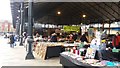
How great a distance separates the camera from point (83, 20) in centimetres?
3938

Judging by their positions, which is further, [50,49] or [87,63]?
[50,49]

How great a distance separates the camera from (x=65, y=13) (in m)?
42.3

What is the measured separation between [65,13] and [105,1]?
15.9m

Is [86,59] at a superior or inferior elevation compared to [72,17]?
inferior

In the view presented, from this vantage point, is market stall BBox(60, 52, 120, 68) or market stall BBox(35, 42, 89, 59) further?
market stall BBox(35, 42, 89, 59)

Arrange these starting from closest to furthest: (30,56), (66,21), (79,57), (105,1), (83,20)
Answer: (79,57) → (30,56) → (105,1) → (83,20) → (66,21)

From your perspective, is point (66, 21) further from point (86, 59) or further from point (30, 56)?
point (86, 59)

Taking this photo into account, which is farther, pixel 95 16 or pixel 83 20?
pixel 83 20

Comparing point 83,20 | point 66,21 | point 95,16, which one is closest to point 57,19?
point 66,21

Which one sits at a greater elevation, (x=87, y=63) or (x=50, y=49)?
(x=87, y=63)

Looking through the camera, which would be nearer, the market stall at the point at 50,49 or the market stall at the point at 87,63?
the market stall at the point at 87,63

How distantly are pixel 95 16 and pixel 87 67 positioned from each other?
2772cm

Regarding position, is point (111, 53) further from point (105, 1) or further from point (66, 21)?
point (66, 21)

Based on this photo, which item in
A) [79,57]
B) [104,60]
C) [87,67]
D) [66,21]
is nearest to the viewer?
[87,67]
